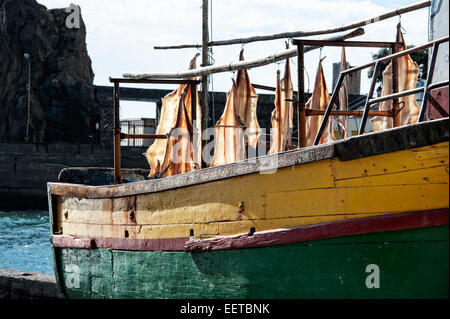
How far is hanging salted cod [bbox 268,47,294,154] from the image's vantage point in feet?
32.0

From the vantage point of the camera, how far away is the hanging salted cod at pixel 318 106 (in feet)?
30.1

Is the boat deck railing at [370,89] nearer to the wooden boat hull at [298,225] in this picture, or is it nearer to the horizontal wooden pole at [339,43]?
the horizontal wooden pole at [339,43]

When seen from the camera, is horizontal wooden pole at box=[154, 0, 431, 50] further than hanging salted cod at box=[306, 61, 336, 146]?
No

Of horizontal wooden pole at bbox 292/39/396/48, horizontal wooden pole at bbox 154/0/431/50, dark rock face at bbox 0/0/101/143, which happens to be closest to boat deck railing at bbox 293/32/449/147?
horizontal wooden pole at bbox 292/39/396/48

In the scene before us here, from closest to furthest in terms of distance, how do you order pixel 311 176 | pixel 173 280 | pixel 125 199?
1. pixel 311 176
2. pixel 173 280
3. pixel 125 199

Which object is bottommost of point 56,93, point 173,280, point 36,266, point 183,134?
point 36,266

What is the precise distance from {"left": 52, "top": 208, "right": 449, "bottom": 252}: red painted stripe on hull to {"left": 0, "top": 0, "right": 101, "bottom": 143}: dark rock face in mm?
36259

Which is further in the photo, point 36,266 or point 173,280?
point 36,266

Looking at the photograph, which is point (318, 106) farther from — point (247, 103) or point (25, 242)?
point (25, 242)

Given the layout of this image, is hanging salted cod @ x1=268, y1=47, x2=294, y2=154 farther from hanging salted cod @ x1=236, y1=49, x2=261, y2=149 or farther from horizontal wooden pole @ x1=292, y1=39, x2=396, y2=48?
horizontal wooden pole @ x1=292, y1=39, x2=396, y2=48

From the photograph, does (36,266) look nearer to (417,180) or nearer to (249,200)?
(249,200)
